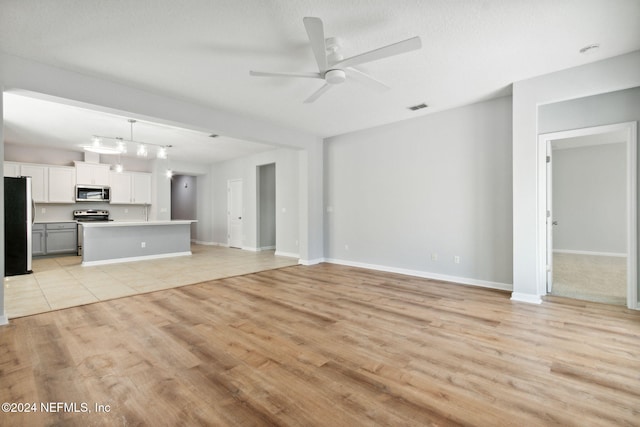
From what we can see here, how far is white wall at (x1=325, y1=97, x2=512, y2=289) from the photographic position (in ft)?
14.3

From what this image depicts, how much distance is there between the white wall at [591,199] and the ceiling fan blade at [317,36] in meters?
7.03

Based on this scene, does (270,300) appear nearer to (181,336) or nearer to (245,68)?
(181,336)

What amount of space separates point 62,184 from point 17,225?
3067 millimetres

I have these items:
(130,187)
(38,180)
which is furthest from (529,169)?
(38,180)

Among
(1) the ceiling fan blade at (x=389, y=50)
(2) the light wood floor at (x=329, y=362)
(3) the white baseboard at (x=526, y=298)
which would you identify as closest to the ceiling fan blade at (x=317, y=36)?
(1) the ceiling fan blade at (x=389, y=50)

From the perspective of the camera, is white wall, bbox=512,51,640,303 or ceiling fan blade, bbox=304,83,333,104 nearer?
ceiling fan blade, bbox=304,83,333,104

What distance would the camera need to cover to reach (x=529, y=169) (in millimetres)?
3717

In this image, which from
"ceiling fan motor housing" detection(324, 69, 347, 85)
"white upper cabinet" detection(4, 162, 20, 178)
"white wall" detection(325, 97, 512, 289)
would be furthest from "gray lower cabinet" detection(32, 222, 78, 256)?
"ceiling fan motor housing" detection(324, 69, 347, 85)

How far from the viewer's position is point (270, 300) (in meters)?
3.84

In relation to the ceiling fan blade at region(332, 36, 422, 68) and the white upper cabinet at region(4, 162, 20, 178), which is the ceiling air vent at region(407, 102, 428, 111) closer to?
the ceiling fan blade at region(332, 36, 422, 68)

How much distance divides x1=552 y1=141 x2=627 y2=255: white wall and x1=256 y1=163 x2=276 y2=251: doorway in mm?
7311

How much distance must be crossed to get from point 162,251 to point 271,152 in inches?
148

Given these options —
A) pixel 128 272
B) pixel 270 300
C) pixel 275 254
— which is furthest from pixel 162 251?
pixel 270 300

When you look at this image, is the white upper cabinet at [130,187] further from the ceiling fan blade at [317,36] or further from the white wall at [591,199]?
the white wall at [591,199]
